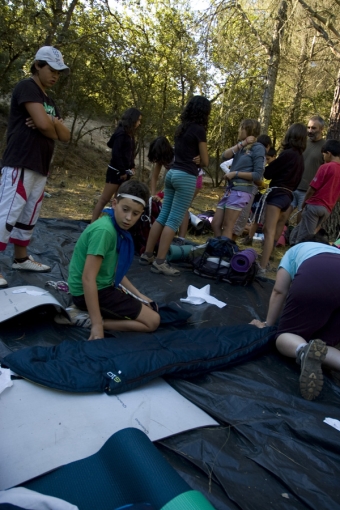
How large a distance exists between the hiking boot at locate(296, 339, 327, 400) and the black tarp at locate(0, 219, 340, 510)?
54 mm

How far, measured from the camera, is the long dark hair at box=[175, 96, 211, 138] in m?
3.61

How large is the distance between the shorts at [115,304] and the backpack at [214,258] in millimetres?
1353

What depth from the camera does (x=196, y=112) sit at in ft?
11.9

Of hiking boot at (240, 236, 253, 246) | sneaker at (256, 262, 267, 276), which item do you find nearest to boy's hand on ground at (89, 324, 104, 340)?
sneaker at (256, 262, 267, 276)

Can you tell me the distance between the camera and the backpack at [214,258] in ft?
12.4

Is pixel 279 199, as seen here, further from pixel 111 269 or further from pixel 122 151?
pixel 111 269

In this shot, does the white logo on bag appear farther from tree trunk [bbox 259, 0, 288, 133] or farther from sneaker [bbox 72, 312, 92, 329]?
tree trunk [bbox 259, 0, 288, 133]

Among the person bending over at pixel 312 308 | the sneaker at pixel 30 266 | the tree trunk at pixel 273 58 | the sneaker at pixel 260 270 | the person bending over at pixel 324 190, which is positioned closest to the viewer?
the person bending over at pixel 312 308

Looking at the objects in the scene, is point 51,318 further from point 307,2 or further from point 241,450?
point 307,2

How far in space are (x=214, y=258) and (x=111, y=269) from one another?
5.01 ft

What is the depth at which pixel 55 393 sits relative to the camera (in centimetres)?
174

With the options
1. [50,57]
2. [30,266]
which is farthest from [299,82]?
[30,266]

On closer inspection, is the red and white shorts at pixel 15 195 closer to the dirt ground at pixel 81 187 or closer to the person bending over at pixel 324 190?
the dirt ground at pixel 81 187

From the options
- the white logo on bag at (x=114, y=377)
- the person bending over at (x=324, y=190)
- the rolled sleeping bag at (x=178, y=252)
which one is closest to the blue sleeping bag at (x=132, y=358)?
the white logo on bag at (x=114, y=377)
